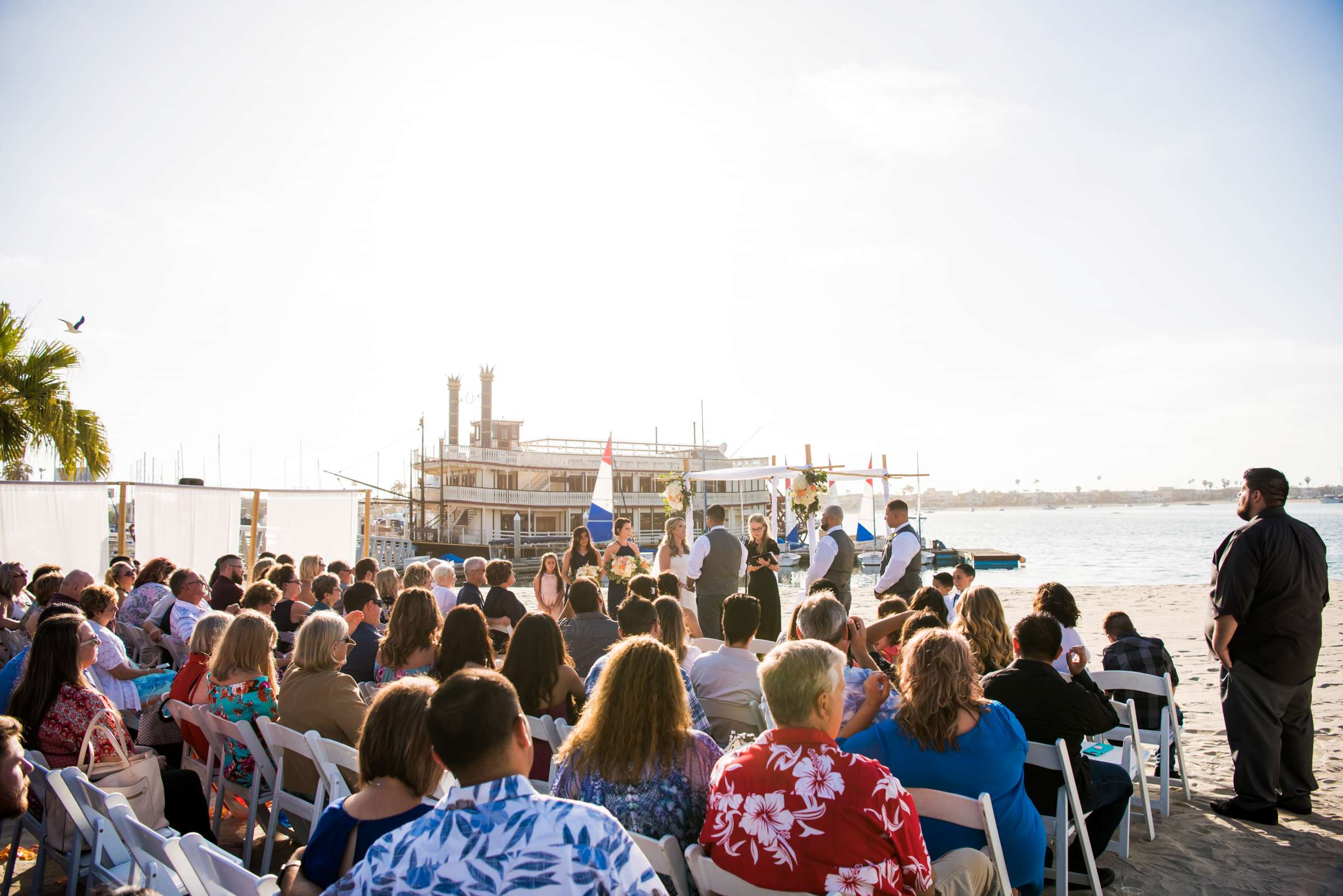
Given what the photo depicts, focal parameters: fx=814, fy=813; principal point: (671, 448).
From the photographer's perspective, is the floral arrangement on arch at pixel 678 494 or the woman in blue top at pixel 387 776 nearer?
the woman in blue top at pixel 387 776

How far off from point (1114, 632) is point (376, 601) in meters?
5.35

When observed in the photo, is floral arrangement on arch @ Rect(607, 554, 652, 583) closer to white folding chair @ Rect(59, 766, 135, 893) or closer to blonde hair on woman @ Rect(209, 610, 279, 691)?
blonde hair on woman @ Rect(209, 610, 279, 691)

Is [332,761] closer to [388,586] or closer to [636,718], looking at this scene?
[636,718]

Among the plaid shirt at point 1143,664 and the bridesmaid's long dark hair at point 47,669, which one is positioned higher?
the bridesmaid's long dark hair at point 47,669

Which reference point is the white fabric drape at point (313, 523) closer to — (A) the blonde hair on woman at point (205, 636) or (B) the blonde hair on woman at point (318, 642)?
(A) the blonde hair on woman at point (205, 636)

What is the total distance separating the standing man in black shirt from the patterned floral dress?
3.43 m

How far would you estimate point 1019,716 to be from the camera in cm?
340

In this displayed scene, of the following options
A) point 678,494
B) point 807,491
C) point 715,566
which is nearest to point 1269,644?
point 715,566

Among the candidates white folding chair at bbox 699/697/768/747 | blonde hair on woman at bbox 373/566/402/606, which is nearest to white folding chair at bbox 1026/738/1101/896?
white folding chair at bbox 699/697/768/747

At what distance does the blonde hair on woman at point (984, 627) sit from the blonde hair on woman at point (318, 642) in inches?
123

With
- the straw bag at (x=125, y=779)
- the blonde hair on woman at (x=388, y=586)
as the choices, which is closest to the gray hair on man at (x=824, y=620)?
the straw bag at (x=125, y=779)

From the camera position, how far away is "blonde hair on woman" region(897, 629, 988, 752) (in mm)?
2834

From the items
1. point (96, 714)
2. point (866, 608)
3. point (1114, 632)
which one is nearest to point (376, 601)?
point (96, 714)

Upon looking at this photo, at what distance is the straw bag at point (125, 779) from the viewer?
10.7 ft
